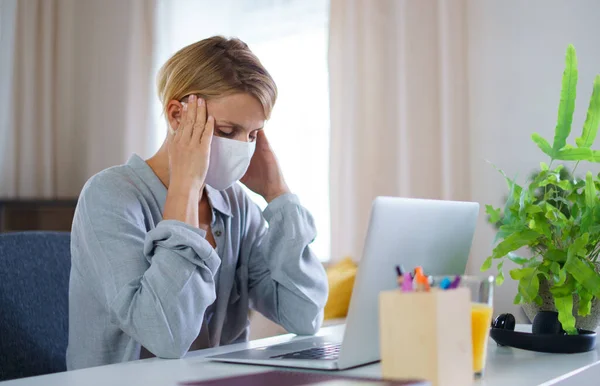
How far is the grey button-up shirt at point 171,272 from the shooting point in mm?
1095

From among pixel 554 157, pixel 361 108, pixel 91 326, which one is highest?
pixel 361 108

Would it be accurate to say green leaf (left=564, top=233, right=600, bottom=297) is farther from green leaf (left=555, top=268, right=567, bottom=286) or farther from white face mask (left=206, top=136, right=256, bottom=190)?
white face mask (left=206, top=136, right=256, bottom=190)

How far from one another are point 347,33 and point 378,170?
656 millimetres

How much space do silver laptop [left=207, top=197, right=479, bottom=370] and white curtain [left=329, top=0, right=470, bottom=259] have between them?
2.25 metres

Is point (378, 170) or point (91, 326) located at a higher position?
point (378, 170)

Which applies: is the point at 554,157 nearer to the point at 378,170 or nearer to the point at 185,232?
the point at 185,232

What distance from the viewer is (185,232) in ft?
3.67

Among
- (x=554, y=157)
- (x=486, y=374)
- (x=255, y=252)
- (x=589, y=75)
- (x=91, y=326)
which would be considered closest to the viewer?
(x=486, y=374)

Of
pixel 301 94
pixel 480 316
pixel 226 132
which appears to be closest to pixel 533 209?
pixel 480 316

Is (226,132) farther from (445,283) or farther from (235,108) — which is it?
(445,283)

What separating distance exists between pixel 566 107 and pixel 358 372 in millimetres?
535

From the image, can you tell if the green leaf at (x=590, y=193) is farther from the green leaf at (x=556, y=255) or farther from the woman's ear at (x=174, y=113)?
the woman's ear at (x=174, y=113)

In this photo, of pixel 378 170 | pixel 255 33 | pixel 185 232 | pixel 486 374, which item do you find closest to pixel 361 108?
pixel 378 170

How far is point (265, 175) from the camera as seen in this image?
1507 millimetres
